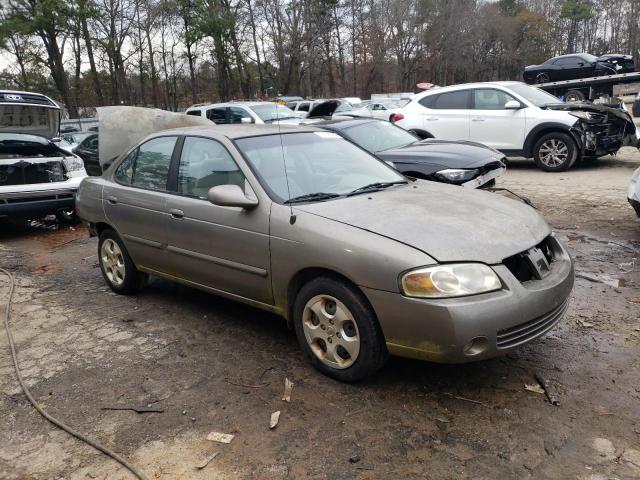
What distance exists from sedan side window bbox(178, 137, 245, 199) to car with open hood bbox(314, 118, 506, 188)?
8.34 ft

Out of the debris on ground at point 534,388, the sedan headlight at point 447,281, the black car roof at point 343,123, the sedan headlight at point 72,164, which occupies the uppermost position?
the black car roof at point 343,123

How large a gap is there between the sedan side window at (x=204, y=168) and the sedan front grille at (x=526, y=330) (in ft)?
6.49

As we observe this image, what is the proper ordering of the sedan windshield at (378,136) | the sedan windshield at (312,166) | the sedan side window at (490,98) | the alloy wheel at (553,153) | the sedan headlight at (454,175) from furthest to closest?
1. the sedan side window at (490,98)
2. the alloy wheel at (553,153)
3. the sedan windshield at (378,136)
4. the sedan headlight at (454,175)
5. the sedan windshield at (312,166)

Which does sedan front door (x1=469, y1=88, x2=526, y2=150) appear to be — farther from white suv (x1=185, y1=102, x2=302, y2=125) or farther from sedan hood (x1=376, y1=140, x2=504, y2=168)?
white suv (x1=185, y1=102, x2=302, y2=125)

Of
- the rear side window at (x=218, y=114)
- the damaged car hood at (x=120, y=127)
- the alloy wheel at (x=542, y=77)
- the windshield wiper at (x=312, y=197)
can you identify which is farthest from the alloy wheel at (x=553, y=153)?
the alloy wheel at (x=542, y=77)

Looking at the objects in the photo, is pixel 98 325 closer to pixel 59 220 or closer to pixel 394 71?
pixel 59 220

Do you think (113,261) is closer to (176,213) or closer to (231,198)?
(176,213)

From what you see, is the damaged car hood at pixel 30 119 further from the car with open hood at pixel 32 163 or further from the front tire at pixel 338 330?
the front tire at pixel 338 330

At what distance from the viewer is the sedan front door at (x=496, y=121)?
409 inches

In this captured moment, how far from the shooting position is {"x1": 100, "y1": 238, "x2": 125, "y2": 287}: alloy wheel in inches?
200

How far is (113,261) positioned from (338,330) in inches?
113

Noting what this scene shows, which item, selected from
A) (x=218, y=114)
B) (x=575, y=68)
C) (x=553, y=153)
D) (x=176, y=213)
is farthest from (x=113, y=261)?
(x=575, y=68)

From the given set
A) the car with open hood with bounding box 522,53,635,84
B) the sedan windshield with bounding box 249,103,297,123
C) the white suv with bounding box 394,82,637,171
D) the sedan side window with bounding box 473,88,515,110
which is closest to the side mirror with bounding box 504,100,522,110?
the white suv with bounding box 394,82,637,171

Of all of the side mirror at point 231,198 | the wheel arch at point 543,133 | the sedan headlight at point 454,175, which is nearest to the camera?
the side mirror at point 231,198
